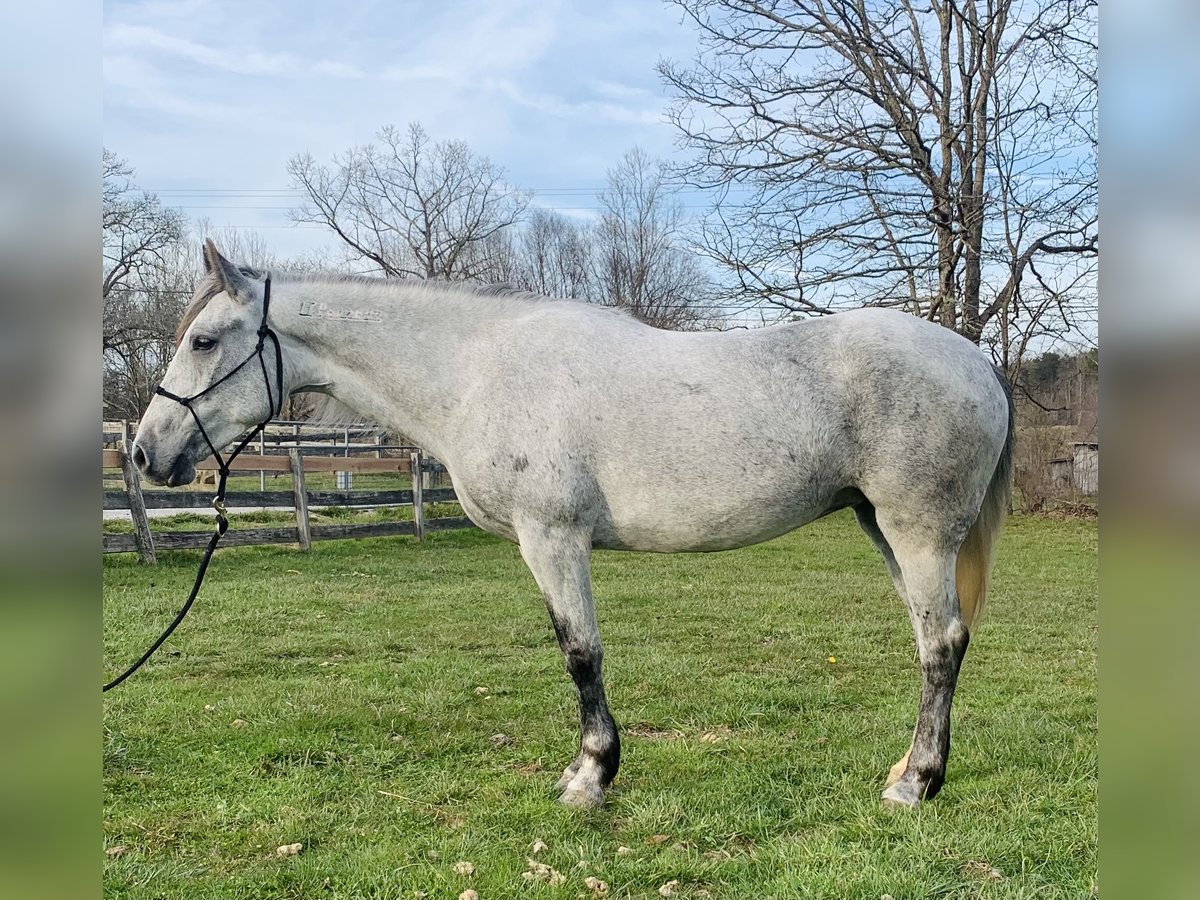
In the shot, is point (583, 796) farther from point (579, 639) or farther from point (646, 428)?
point (646, 428)

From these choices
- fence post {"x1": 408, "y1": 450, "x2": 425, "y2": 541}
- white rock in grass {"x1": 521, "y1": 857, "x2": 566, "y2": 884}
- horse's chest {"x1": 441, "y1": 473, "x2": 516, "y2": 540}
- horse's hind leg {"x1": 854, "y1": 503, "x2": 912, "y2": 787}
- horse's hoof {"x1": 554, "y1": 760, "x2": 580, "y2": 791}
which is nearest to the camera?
white rock in grass {"x1": 521, "y1": 857, "x2": 566, "y2": 884}

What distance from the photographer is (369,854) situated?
288 centimetres

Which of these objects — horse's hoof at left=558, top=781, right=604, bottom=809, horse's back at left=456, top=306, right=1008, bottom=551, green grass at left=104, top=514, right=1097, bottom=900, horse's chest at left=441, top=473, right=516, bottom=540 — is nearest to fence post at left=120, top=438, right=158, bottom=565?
green grass at left=104, top=514, right=1097, bottom=900

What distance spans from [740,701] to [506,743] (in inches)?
58.8

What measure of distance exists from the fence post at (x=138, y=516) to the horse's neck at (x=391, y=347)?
742cm

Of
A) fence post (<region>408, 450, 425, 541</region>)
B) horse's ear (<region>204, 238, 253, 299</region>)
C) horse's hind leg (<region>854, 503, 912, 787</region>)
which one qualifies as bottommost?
fence post (<region>408, 450, 425, 541</region>)

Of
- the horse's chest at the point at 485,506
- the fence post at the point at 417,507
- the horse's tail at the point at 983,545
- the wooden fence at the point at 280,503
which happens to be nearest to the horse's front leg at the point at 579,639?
the horse's chest at the point at 485,506

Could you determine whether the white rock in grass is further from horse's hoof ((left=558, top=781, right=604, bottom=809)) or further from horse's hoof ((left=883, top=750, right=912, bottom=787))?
horse's hoof ((left=883, top=750, right=912, bottom=787))

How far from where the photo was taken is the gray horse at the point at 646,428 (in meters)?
3.26

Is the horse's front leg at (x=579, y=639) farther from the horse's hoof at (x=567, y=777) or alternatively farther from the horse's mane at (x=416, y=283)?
the horse's mane at (x=416, y=283)

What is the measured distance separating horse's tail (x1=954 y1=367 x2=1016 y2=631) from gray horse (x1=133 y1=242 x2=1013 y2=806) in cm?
21

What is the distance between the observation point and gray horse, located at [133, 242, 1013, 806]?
3.26 m
